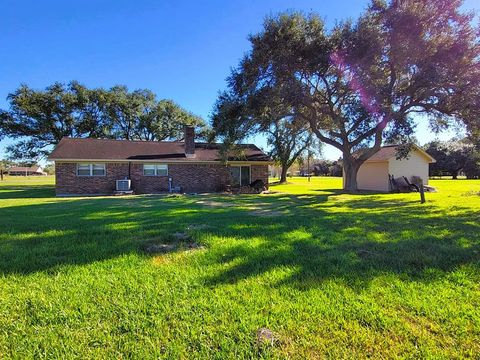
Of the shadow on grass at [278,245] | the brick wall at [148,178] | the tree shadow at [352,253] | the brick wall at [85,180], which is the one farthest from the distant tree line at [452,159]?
the tree shadow at [352,253]

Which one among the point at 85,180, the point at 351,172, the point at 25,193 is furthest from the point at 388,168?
the point at 25,193

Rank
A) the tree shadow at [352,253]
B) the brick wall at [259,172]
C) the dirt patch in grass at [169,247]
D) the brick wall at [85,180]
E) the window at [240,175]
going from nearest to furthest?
the tree shadow at [352,253] < the dirt patch in grass at [169,247] < the brick wall at [85,180] < the window at [240,175] < the brick wall at [259,172]

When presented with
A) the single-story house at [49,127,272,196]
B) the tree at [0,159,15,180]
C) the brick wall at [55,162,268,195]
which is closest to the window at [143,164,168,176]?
the single-story house at [49,127,272,196]

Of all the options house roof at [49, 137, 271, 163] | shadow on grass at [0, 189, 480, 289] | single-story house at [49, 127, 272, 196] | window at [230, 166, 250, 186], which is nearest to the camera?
shadow on grass at [0, 189, 480, 289]

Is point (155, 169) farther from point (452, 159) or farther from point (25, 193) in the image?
point (452, 159)

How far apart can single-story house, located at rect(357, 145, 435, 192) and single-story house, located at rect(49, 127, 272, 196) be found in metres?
8.42

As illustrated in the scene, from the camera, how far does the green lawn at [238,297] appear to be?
2.57 meters

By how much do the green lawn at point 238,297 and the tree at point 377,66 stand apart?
37.9 feet

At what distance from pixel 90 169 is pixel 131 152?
9.99 ft

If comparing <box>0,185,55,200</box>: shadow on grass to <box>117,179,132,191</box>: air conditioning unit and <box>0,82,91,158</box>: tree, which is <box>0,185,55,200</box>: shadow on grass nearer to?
<box>117,179,132,191</box>: air conditioning unit

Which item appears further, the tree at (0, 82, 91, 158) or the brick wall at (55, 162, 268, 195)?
the tree at (0, 82, 91, 158)

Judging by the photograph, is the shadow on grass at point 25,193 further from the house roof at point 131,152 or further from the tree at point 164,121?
the tree at point 164,121

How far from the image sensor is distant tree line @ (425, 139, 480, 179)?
4575 centimetres

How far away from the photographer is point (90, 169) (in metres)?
21.0
